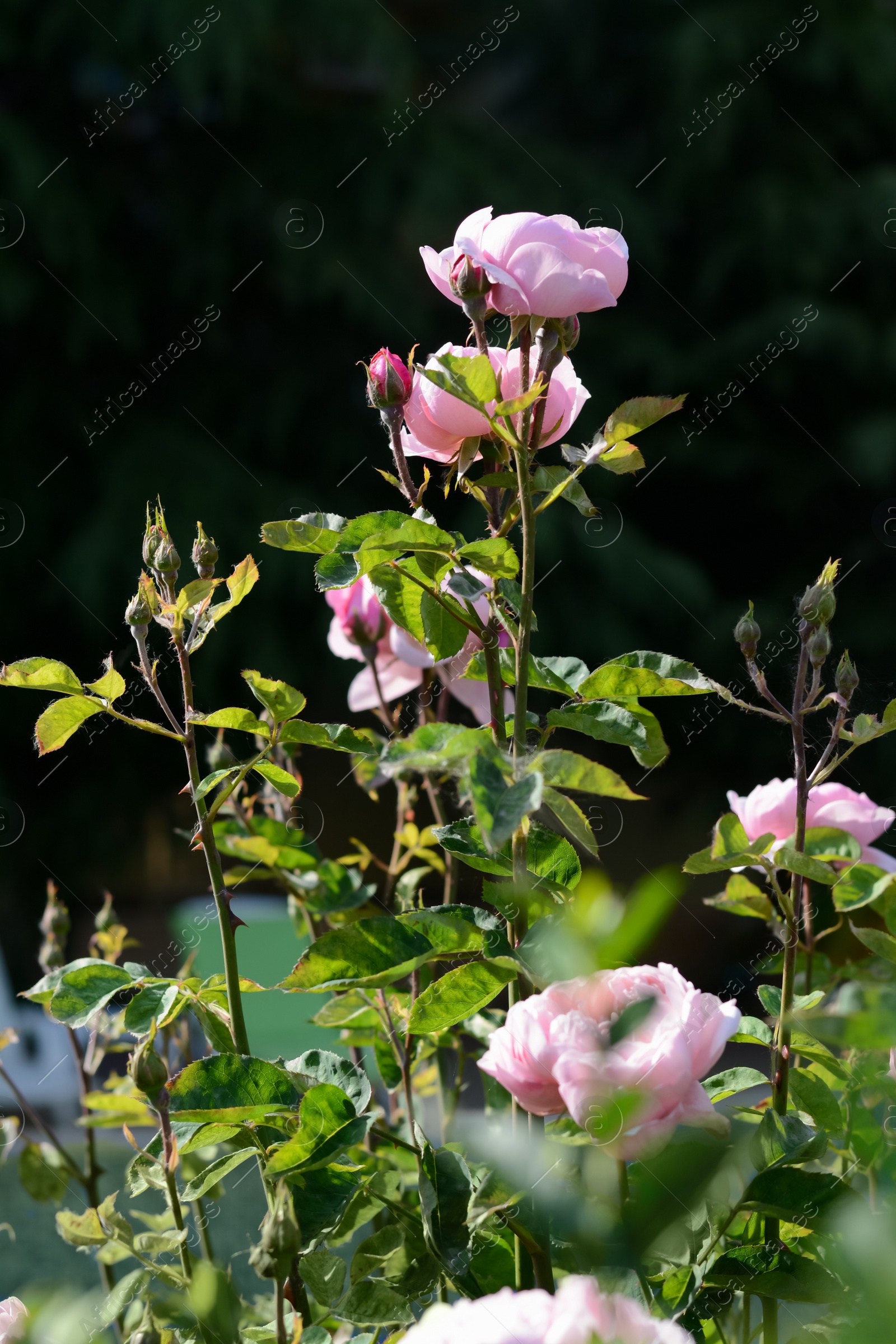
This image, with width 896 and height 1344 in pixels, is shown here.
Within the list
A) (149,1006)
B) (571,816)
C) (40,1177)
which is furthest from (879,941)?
(40,1177)

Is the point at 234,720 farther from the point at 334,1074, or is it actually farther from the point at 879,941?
the point at 879,941

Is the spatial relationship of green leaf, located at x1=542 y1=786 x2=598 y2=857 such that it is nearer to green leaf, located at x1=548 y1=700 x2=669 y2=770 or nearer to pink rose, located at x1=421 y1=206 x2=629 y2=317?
green leaf, located at x1=548 y1=700 x2=669 y2=770

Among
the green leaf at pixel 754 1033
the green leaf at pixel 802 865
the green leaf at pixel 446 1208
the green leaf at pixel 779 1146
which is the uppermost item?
the green leaf at pixel 446 1208

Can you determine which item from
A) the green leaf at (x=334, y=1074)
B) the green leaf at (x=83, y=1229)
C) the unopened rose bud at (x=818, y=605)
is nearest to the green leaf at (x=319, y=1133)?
the green leaf at (x=334, y=1074)

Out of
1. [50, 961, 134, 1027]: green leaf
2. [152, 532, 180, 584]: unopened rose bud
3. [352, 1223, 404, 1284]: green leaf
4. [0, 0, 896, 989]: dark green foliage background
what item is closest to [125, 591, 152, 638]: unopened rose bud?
[152, 532, 180, 584]: unopened rose bud

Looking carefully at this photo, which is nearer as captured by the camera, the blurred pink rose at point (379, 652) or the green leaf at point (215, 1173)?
the green leaf at point (215, 1173)

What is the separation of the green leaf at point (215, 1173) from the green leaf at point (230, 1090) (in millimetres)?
14

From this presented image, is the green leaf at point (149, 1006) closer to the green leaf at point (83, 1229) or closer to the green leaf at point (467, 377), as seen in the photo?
Answer: the green leaf at point (83, 1229)

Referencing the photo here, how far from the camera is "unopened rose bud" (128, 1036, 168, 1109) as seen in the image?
0.31 m

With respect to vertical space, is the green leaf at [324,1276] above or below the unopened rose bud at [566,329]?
below

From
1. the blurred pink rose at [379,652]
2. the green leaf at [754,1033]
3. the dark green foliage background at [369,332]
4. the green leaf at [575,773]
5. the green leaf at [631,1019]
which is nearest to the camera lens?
the green leaf at [631,1019]

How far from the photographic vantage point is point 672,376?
11.1 ft

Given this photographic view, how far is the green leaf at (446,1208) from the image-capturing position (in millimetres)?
323

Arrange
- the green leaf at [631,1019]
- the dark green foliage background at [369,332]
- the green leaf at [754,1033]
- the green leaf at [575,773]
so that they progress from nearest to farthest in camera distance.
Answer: the green leaf at [631,1019] → the green leaf at [575,773] → the green leaf at [754,1033] → the dark green foliage background at [369,332]
